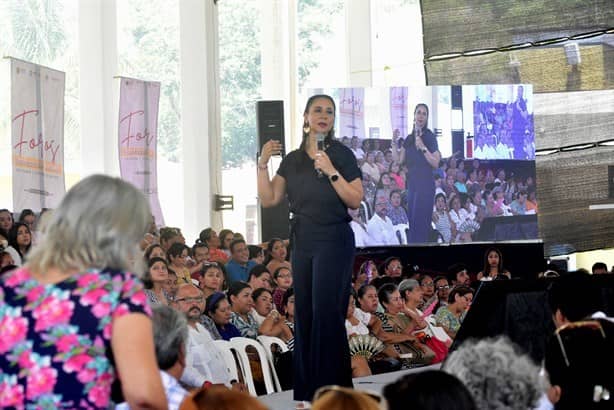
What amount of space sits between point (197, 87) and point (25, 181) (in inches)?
164

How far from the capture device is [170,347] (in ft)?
9.46

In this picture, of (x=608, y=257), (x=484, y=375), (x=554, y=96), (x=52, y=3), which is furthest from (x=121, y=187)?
(x=608, y=257)

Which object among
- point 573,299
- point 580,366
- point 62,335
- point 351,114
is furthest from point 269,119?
point 62,335

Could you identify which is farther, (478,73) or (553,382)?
(478,73)

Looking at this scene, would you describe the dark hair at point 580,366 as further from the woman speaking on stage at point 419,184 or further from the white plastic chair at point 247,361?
the woman speaking on stage at point 419,184

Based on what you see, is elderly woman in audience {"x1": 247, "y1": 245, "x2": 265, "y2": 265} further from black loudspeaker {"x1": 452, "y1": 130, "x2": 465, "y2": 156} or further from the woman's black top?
the woman's black top

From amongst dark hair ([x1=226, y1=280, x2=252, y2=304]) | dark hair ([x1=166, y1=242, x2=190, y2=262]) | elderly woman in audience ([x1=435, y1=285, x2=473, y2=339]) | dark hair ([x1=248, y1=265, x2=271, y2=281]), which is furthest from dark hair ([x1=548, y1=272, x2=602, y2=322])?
dark hair ([x1=166, y1=242, x2=190, y2=262])

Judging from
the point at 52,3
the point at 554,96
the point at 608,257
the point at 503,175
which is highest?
the point at 52,3

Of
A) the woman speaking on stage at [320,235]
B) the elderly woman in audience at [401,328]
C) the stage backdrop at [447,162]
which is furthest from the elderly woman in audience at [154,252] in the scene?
the woman speaking on stage at [320,235]

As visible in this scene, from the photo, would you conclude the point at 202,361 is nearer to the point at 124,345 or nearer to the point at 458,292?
the point at 124,345

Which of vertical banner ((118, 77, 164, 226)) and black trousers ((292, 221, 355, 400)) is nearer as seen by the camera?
black trousers ((292, 221, 355, 400))

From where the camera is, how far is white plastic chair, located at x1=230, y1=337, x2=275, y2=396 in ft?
21.6

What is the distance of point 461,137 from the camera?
34.3ft

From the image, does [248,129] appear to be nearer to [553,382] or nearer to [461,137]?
[461,137]
